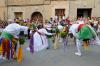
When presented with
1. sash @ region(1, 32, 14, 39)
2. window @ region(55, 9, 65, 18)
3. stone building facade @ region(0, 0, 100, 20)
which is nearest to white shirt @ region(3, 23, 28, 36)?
Result: sash @ region(1, 32, 14, 39)

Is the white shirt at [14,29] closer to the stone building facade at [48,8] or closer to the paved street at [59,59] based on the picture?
the paved street at [59,59]

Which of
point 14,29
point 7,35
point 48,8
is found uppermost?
point 48,8

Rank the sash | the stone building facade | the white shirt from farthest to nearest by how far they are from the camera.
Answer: the stone building facade < the sash < the white shirt

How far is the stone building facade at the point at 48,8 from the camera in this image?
102 ft

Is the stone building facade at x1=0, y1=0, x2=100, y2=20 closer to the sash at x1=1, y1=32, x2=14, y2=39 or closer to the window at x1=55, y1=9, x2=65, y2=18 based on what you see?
the window at x1=55, y1=9, x2=65, y2=18

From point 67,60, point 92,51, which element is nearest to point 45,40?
point 67,60

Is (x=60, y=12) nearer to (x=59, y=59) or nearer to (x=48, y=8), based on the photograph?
(x=48, y=8)

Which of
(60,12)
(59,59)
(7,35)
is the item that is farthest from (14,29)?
(60,12)

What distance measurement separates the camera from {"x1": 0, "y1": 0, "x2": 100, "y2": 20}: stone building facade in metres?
31.0

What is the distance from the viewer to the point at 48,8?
31.7 metres

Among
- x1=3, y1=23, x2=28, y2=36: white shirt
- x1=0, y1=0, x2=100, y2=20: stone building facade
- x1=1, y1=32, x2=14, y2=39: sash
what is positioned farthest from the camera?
x1=0, y1=0, x2=100, y2=20: stone building facade

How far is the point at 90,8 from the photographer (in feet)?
103

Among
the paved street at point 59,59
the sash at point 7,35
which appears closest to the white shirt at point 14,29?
the sash at point 7,35

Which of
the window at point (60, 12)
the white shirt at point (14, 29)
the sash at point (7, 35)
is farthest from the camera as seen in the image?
the window at point (60, 12)
